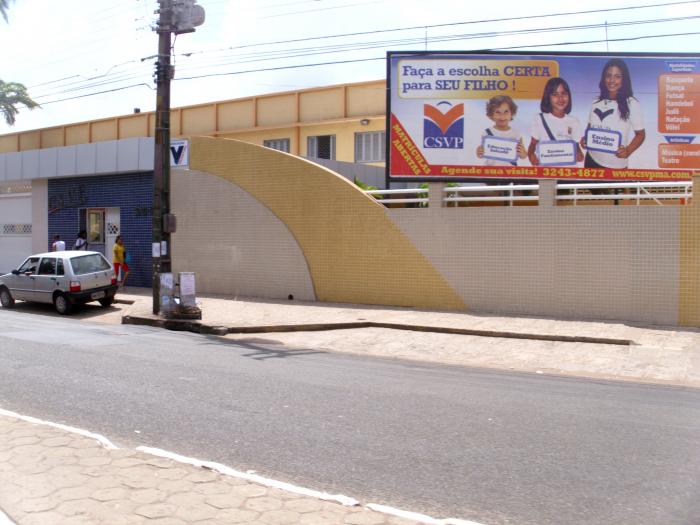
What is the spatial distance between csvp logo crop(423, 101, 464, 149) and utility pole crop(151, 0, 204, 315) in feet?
20.4

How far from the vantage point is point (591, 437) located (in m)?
6.42

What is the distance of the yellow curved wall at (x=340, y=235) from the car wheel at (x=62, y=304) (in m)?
5.74

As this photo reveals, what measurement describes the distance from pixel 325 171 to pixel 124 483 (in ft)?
45.1

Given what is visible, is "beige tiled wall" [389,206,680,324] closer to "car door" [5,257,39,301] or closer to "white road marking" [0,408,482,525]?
"car door" [5,257,39,301]

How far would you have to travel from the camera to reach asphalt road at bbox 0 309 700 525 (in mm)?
4879

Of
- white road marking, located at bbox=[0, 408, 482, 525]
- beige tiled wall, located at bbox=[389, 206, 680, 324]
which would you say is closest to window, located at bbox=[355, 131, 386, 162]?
beige tiled wall, located at bbox=[389, 206, 680, 324]

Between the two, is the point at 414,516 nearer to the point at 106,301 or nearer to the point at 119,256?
the point at 106,301

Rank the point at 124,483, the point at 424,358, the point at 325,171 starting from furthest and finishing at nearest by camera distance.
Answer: the point at 325,171 → the point at 424,358 → the point at 124,483

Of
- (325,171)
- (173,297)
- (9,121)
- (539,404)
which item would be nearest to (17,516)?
(539,404)

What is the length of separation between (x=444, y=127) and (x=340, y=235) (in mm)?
3931

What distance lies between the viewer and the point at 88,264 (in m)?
17.8

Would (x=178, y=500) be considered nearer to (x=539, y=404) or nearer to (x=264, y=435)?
(x=264, y=435)

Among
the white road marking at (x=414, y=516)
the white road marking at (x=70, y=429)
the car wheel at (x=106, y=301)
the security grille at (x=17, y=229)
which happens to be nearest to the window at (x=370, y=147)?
the car wheel at (x=106, y=301)

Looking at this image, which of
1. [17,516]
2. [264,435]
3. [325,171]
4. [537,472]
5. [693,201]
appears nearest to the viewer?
[17,516]
